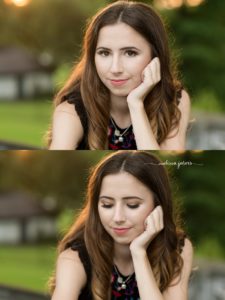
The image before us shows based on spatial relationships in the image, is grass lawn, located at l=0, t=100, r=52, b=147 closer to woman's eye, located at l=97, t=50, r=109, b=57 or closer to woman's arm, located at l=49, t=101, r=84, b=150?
woman's arm, located at l=49, t=101, r=84, b=150

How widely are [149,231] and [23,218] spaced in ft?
1.00

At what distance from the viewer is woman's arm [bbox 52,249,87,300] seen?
64.9 inches

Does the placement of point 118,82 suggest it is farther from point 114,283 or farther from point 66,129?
point 114,283

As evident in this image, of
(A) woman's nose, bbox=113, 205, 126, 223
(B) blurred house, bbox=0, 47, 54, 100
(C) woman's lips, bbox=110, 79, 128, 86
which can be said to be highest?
(B) blurred house, bbox=0, 47, 54, 100

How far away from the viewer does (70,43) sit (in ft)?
5.69

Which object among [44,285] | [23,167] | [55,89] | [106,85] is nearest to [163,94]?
[106,85]

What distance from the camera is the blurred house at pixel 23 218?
1759 mm

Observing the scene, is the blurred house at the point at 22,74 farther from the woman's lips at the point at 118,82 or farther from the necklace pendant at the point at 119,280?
the necklace pendant at the point at 119,280

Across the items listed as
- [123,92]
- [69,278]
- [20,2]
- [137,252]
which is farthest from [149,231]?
[20,2]

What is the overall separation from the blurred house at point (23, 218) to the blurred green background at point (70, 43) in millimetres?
134

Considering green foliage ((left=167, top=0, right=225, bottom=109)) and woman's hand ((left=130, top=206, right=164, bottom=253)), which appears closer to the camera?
woman's hand ((left=130, top=206, right=164, bottom=253))

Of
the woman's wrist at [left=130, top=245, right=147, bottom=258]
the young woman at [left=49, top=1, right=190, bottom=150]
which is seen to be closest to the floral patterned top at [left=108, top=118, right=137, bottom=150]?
the young woman at [left=49, top=1, right=190, bottom=150]

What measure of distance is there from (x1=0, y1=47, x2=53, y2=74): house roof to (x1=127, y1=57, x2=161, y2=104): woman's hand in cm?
26

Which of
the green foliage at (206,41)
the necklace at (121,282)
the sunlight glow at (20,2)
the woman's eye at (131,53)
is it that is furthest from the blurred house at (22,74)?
the necklace at (121,282)
